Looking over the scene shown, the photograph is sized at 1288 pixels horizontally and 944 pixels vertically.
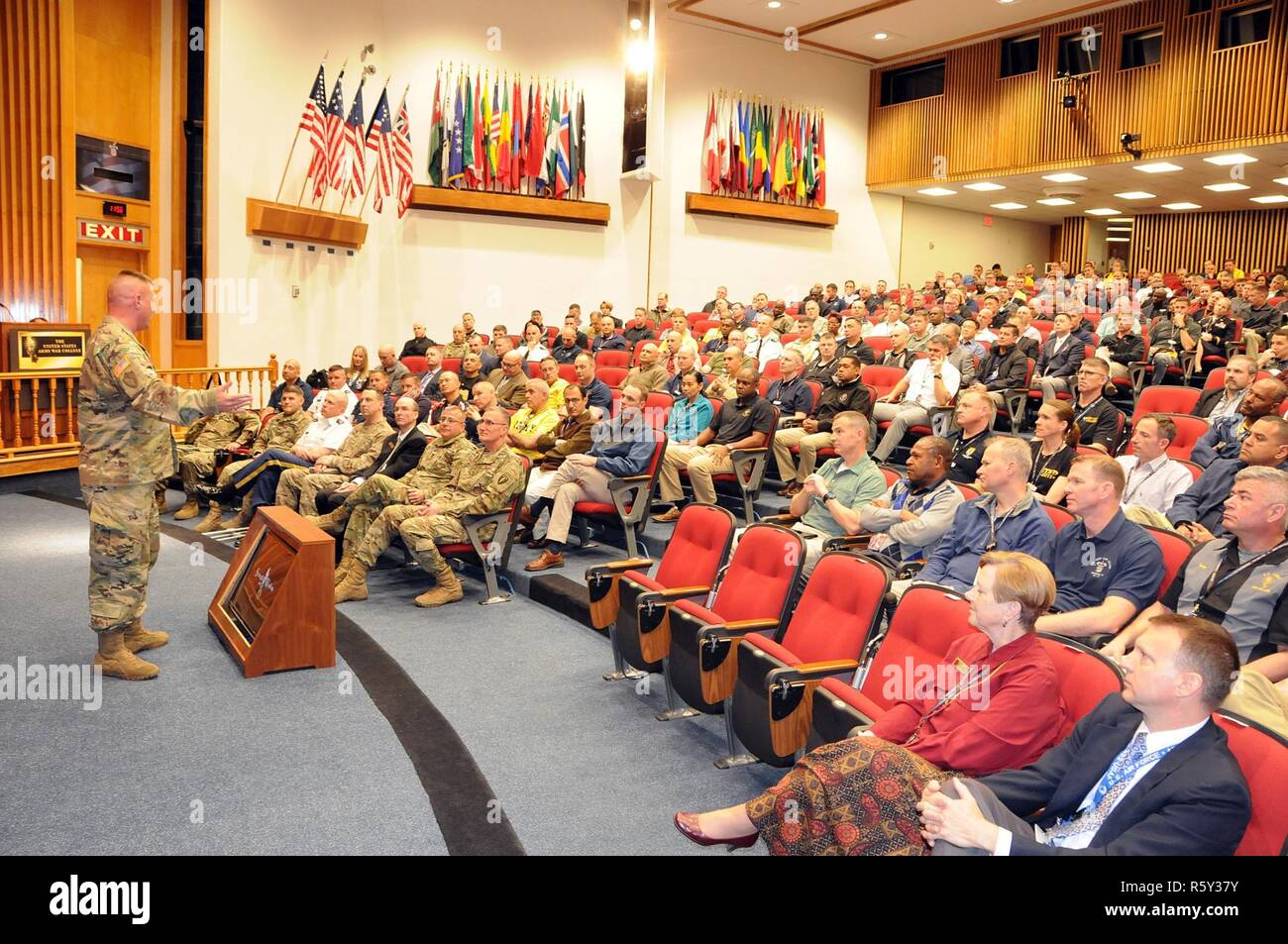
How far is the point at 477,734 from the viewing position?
3.49 metres

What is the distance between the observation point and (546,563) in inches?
217

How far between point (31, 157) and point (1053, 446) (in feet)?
29.2

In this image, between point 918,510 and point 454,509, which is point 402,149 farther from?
point 918,510

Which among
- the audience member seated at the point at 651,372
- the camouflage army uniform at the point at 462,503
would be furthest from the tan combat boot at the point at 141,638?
the audience member seated at the point at 651,372

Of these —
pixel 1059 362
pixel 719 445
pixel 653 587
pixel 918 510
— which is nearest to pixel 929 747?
Answer: pixel 653 587

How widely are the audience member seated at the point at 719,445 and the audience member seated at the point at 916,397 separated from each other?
109 cm

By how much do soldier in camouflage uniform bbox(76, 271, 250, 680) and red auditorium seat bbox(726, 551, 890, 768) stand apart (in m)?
2.15

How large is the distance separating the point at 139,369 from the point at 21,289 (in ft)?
20.6

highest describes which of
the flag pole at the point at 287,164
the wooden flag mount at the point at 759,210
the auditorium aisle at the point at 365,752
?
the wooden flag mount at the point at 759,210

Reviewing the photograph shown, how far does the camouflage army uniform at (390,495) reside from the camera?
16.9 ft

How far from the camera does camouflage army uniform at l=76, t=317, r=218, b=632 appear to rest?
3668mm

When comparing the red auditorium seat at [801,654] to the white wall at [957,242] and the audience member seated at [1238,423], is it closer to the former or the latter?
the audience member seated at [1238,423]

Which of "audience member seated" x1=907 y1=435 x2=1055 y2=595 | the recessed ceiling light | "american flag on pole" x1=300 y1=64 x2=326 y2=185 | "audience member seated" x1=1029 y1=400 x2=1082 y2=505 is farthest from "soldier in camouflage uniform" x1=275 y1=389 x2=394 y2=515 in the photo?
the recessed ceiling light

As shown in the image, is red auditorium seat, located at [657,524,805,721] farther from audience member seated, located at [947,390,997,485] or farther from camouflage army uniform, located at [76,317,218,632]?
camouflage army uniform, located at [76,317,218,632]
